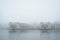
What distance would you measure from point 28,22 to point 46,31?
0.44 m

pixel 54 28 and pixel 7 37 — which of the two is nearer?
pixel 54 28

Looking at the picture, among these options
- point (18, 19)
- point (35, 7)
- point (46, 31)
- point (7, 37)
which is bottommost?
point (7, 37)

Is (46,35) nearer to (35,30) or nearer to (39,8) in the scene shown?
(35,30)

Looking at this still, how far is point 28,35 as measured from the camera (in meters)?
1.95

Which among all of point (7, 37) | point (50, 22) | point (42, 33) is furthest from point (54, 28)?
point (7, 37)

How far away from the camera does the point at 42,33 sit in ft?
6.24

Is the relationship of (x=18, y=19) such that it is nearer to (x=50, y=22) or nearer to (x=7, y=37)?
(x=7, y=37)

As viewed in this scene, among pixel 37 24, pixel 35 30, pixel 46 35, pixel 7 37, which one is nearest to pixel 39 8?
pixel 37 24

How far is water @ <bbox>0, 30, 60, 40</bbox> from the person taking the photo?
184cm

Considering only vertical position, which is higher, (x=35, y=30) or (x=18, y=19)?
(x=18, y=19)

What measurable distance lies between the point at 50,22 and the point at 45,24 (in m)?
0.12

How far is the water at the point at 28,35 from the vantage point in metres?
1.84

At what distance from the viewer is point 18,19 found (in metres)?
1.85

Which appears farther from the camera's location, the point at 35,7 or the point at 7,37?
the point at 7,37
